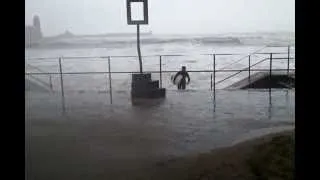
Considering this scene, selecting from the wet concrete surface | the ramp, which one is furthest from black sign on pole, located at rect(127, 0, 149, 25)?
the ramp

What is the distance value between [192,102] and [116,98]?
1.69m

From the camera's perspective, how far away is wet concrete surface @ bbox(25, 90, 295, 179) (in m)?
4.38

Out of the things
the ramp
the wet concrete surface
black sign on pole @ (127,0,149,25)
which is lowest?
the wet concrete surface

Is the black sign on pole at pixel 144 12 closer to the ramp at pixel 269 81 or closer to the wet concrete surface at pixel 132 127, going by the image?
the wet concrete surface at pixel 132 127

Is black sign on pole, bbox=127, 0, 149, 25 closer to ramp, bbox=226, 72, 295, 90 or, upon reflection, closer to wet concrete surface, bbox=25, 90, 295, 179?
wet concrete surface, bbox=25, 90, 295, 179

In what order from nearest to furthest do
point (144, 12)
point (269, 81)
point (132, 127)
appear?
point (132, 127), point (144, 12), point (269, 81)

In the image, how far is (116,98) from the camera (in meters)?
9.02

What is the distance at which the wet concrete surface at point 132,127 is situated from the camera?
14.4 feet

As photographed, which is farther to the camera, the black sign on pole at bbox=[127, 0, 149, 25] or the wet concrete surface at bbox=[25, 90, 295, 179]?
the black sign on pole at bbox=[127, 0, 149, 25]

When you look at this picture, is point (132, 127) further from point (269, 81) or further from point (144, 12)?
point (269, 81)

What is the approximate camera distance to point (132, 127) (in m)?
6.06

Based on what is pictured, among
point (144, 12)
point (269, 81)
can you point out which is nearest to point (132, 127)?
point (144, 12)
